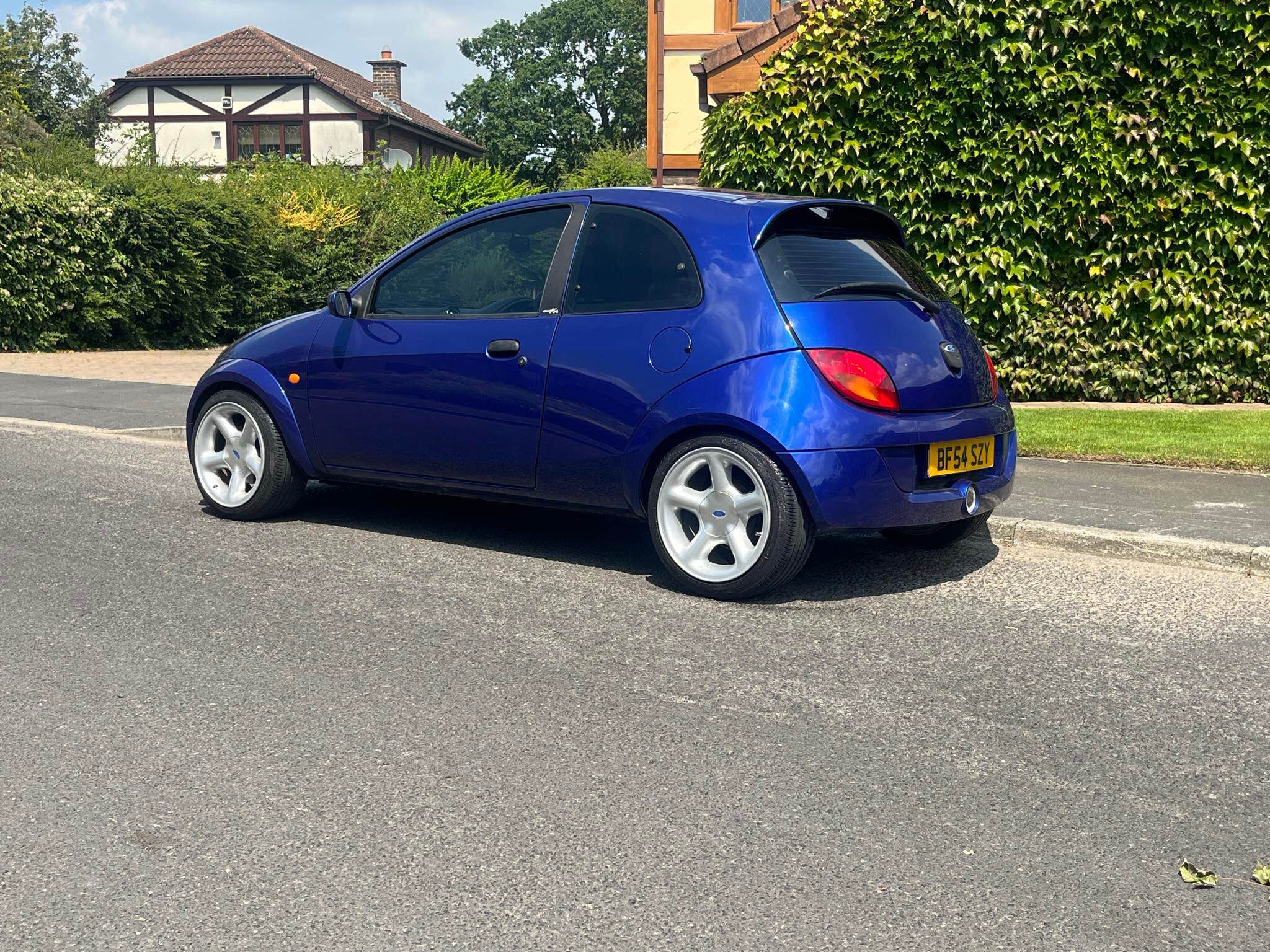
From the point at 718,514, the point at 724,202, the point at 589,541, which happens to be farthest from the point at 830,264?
the point at 589,541

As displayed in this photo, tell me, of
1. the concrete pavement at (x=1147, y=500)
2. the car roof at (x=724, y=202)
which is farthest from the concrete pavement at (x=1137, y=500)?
the car roof at (x=724, y=202)

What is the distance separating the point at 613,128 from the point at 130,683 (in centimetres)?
8491

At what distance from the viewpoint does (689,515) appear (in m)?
6.02

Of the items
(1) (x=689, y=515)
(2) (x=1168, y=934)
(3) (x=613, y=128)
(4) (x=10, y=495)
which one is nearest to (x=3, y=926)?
(2) (x=1168, y=934)

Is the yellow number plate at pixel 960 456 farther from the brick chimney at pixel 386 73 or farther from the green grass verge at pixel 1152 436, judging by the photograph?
the brick chimney at pixel 386 73

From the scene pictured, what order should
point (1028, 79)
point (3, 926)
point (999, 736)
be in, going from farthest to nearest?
1. point (1028, 79)
2. point (999, 736)
3. point (3, 926)

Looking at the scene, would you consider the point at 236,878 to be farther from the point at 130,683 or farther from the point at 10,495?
the point at 10,495

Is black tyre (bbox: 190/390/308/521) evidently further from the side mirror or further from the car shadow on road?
the side mirror

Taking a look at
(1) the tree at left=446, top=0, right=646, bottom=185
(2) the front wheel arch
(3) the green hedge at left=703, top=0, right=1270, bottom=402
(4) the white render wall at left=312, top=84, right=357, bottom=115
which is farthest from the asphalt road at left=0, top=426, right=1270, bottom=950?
(1) the tree at left=446, top=0, right=646, bottom=185

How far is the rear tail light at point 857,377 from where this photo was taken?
18.6ft

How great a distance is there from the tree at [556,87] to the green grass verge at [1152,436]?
7467 cm

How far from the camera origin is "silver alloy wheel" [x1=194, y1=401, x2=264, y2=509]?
7.36 meters

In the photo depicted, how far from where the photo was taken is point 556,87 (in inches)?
3396

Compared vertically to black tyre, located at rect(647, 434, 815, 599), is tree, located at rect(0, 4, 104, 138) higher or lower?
higher
